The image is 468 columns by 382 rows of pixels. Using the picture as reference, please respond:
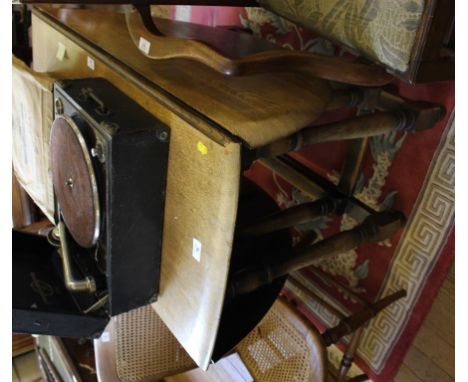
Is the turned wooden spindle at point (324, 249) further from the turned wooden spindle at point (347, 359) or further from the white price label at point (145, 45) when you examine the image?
the white price label at point (145, 45)

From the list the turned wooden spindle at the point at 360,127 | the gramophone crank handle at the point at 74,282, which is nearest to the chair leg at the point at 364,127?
the turned wooden spindle at the point at 360,127

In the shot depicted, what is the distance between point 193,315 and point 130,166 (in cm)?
33

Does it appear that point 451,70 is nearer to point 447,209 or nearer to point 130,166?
point 447,209

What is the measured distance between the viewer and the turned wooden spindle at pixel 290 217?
105 centimetres

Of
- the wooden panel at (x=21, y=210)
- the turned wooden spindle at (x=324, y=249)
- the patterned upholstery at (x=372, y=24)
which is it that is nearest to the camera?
the patterned upholstery at (x=372, y=24)

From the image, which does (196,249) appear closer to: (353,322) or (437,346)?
(353,322)

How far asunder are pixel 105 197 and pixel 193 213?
0.16 m

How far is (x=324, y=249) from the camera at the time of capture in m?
1.05

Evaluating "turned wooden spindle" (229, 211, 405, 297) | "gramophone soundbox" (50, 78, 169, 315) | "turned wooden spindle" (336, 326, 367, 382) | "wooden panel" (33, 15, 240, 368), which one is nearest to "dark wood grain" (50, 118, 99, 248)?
"gramophone soundbox" (50, 78, 169, 315)

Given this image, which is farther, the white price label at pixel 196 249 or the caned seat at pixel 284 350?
the caned seat at pixel 284 350

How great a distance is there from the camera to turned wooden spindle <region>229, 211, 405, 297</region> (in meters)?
0.94

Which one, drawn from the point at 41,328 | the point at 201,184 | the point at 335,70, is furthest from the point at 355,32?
the point at 41,328

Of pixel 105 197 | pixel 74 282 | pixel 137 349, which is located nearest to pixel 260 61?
pixel 105 197

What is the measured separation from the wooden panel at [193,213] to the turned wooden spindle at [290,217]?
19 centimetres
